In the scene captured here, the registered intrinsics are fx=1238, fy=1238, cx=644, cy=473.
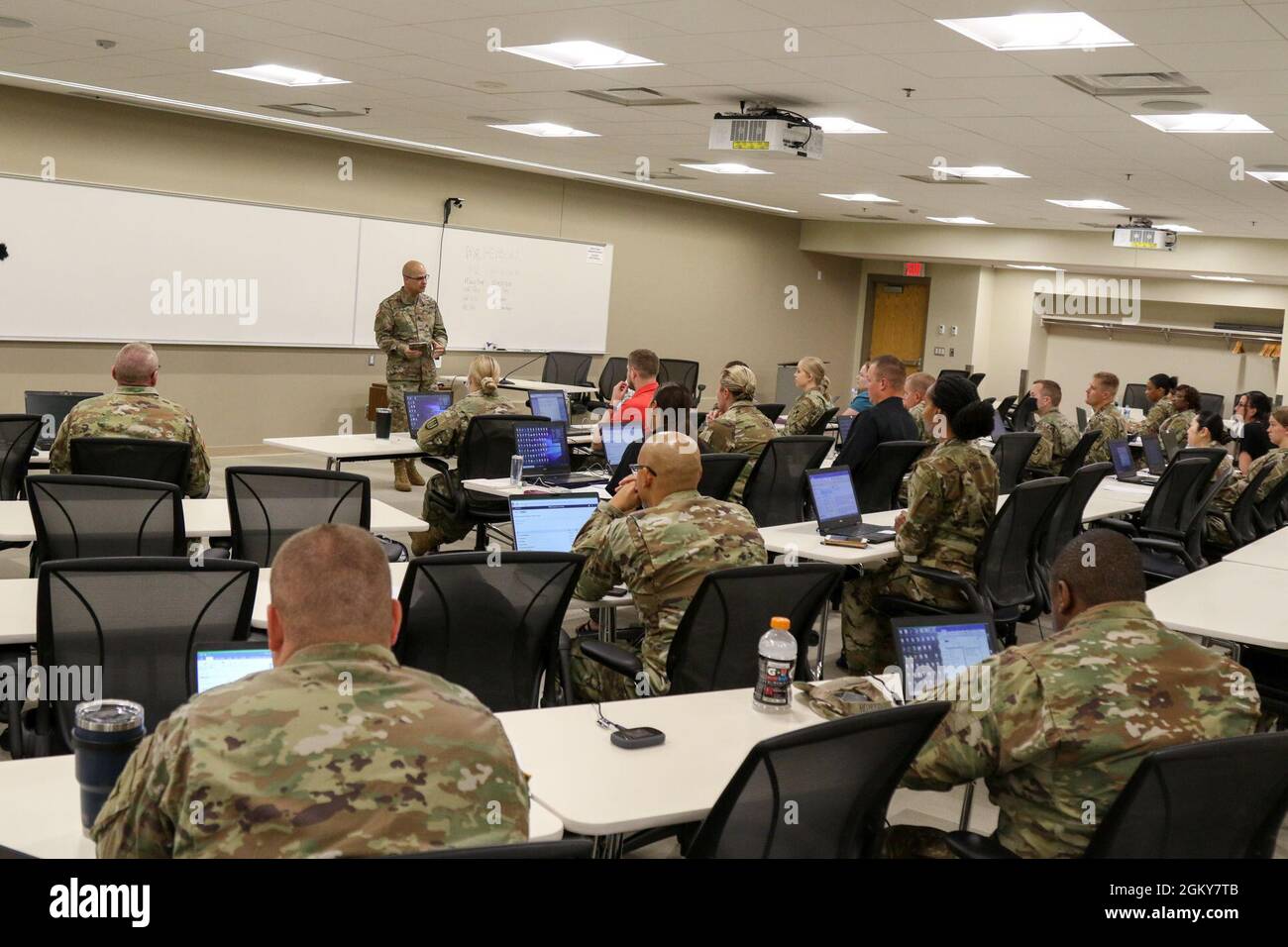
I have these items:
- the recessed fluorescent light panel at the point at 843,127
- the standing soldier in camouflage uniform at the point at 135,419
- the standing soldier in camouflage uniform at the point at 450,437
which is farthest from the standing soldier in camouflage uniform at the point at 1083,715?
the recessed fluorescent light panel at the point at 843,127

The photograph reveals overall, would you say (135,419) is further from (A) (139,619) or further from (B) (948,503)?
(B) (948,503)

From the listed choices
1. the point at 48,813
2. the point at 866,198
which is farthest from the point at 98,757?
the point at 866,198

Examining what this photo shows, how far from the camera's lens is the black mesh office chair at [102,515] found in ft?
13.2

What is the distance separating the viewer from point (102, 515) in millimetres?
4066

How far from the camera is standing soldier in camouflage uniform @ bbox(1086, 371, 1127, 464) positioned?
950 centimetres

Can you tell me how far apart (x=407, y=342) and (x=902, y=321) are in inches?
420

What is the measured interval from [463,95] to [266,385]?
13.6ft

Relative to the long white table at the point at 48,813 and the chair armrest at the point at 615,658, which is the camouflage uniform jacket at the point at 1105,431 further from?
the long white table at the point at 48,813

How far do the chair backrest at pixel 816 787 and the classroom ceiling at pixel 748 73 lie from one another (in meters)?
3.50

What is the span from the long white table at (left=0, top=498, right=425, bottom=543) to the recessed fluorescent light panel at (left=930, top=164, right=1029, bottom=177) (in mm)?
6424

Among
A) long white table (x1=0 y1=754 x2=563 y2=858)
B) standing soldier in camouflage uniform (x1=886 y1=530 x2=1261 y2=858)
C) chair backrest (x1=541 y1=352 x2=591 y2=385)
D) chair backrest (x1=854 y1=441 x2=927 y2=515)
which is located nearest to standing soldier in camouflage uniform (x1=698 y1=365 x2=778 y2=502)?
chair backrest (x1=854 y1=441 x2=927 y2=515)

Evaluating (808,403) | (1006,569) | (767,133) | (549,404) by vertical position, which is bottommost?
(1006,569)

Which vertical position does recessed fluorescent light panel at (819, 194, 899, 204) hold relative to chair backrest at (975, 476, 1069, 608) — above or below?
above

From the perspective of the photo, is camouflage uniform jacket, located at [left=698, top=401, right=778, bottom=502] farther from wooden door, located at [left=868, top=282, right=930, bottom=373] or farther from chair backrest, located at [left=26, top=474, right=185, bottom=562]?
wooden door, located at [left=868, top=282, right=930, bottom=373]
